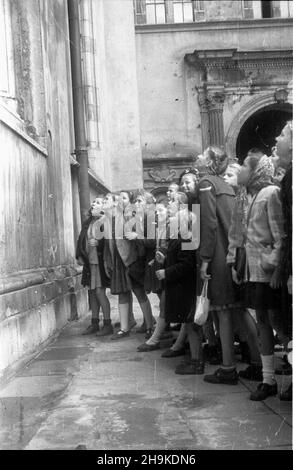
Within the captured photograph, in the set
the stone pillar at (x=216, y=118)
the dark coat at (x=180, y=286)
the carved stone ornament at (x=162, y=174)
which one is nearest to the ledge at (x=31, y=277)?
the dark coat at (x=180, y=286)

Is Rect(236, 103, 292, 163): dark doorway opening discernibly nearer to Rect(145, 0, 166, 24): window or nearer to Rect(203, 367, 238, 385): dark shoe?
Rect(145, 0, 166, 24): window

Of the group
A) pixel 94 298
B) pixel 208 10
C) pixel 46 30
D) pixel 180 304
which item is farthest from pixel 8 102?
pixel 208 10

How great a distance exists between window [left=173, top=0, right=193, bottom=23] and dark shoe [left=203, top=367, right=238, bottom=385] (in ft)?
71.3

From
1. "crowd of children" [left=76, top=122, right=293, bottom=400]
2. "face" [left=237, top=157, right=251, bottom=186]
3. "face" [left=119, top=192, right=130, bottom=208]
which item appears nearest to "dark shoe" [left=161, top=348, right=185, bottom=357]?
"crowd of children" [left=76, top=122, right=293, bottom=400]

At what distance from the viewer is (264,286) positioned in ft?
13.9

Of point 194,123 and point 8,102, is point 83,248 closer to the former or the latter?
point 8,102

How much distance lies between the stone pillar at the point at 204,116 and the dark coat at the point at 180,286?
19.0 m

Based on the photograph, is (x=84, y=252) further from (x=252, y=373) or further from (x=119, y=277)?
(x=252, y=373)

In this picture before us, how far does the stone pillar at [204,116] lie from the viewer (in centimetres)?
2395

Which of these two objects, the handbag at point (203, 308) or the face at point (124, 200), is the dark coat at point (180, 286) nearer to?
the handbag at point (203, 308)

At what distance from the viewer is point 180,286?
5.39 metres

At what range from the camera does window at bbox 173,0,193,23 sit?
2446 centimetres

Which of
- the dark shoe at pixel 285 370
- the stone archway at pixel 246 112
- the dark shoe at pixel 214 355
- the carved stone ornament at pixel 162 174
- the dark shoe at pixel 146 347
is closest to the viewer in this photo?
the dark shoe at pixel 285 370

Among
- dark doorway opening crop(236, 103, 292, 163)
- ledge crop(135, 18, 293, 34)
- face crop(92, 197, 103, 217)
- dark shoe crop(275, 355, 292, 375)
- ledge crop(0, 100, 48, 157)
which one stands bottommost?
dark shoe crop(275, 355, 292, 375)
